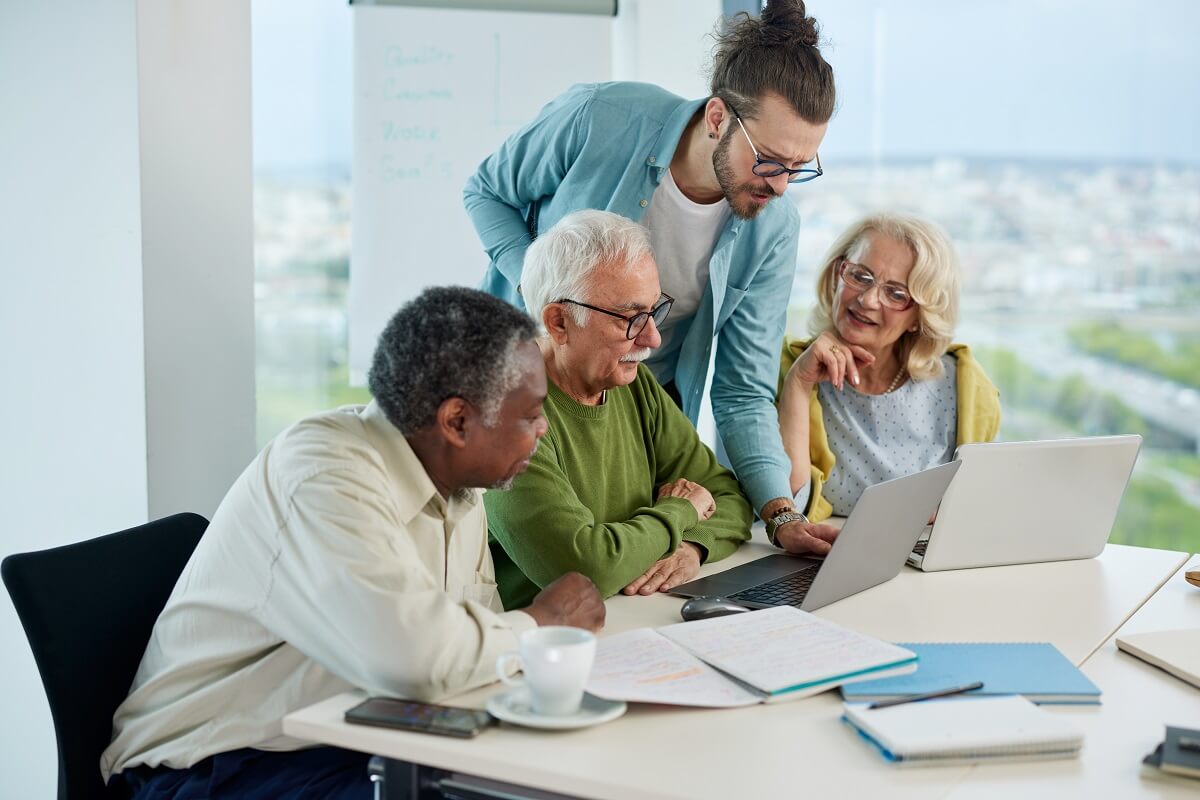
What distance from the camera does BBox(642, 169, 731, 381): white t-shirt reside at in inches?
95.9

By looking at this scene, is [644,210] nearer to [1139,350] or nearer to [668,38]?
[668,38]

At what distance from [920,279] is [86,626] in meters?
1.83

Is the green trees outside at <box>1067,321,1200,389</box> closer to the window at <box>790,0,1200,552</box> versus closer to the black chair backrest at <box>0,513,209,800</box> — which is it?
the window at <box>790,0,1200,552</box>

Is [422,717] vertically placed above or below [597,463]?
below

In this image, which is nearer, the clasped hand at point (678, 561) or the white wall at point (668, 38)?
the clasped hand at point (678, 561)

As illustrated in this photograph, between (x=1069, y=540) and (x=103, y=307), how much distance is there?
1.93 meters

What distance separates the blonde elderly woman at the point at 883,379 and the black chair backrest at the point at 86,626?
1.40 meters

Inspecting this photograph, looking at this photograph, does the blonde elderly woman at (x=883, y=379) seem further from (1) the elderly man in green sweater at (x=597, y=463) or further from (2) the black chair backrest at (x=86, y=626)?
(2) the black chair backrest at (x=86, y=626)

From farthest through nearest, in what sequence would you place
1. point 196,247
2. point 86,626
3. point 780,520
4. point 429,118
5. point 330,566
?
point 429,118 < point 196,247 < point 780,520 < point 86,626 < point 330,566

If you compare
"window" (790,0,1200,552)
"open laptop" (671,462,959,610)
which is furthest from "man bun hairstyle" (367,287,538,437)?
"window" (790,0,1200,552)

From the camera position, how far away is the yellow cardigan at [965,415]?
2.58 metres

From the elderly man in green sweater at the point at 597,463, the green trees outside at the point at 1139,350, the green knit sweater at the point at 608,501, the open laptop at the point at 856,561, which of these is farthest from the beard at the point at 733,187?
the green trees outside at the point at 1139,350

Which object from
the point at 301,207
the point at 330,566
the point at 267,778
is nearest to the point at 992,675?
the point at 330,566

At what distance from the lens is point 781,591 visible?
188 cm
